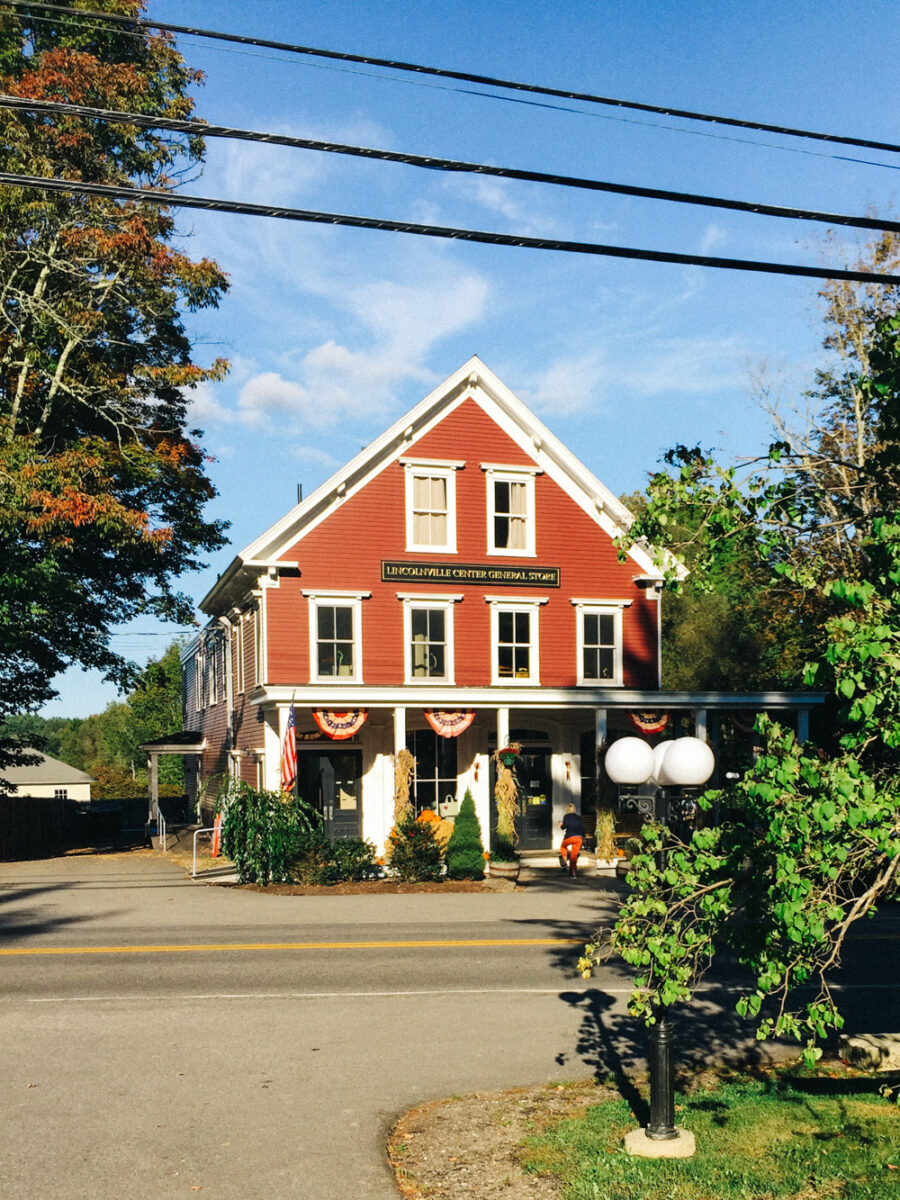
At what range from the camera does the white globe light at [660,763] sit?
939 centimetres

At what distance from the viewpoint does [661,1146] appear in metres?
7.81

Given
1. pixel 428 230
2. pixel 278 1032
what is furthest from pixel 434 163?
pixel 278 1032

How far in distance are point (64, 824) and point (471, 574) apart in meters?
23.9

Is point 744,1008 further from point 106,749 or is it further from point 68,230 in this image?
point 106,749

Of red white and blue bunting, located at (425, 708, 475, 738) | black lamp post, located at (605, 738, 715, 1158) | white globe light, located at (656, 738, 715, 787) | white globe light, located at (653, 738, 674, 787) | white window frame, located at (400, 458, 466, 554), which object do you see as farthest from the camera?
white window frame, located at (400, 458, 466, 554)

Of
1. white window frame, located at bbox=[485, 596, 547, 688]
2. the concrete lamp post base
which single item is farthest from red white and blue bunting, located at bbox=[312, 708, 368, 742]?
the concrete lamp post base

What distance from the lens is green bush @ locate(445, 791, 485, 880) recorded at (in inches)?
1003

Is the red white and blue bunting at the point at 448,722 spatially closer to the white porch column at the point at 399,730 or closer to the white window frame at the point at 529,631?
the white porch column at the point at 399,730

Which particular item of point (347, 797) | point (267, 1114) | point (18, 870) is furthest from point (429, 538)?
point (267, 1114)

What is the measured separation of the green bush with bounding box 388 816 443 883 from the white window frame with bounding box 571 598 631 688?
701cm

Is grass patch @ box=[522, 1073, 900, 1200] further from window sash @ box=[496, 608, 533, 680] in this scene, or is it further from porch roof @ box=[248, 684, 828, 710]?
window sash @ box=[496, 608, 533, 680]

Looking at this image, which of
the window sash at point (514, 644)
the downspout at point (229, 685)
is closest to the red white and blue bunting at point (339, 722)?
the window sash at point (514, 644)

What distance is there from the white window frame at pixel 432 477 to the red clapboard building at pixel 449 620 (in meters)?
0.05

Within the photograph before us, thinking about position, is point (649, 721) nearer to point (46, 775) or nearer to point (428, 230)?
point (428, 230)
